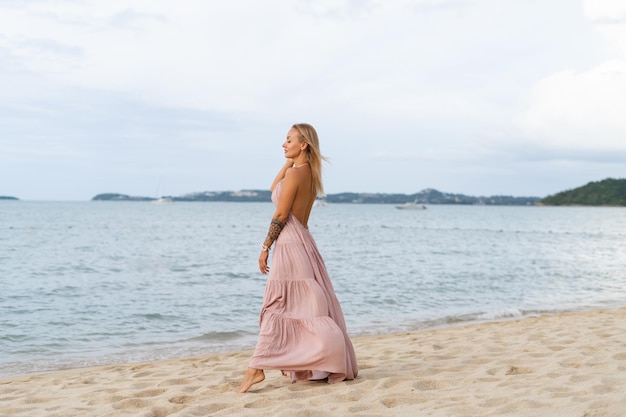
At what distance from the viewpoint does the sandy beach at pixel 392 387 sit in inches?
178

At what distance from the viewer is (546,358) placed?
21.4 ft

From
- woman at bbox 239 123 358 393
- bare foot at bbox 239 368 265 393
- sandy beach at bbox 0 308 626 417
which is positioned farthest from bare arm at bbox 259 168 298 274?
sandy beach at bbox 0 308 626 417

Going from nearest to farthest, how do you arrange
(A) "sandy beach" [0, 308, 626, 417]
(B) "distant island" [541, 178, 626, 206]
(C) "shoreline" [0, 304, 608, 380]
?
(A) "sandy beach" [0, 308, 626, 417]
(C) "shoreline" [0, 304, 608, 380]
(B) "distant island" [541, 178, 626, 206]

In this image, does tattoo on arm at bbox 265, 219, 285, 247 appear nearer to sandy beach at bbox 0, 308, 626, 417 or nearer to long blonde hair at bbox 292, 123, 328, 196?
long blonde hair at bbox 292, 123, 328, 196

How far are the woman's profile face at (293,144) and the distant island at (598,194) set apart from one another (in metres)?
142

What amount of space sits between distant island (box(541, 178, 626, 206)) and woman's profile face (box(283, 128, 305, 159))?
14164 cm

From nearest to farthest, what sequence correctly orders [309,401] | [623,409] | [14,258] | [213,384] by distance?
1. [623,409]
2. [309,401]
3. [213,384]
4. [14,258]

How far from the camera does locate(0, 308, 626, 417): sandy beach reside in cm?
453

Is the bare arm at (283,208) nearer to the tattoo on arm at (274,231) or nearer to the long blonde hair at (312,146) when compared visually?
the tattoo on arm at (274,231)

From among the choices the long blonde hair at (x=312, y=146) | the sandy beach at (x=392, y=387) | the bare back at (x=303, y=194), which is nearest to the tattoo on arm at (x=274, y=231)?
the bare back at (x=303, y=194)

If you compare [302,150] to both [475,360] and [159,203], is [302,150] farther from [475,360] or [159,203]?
[159,203]

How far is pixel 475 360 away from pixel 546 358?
2.41ft

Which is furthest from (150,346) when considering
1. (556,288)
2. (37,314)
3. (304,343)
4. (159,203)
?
(159,203)

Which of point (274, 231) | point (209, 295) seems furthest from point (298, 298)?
point (209, 295)
